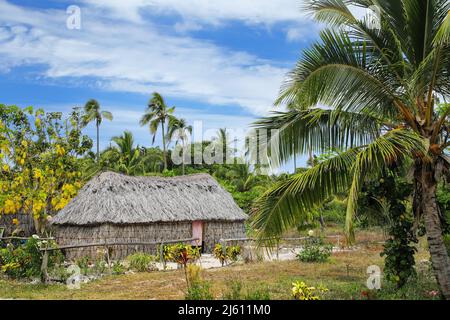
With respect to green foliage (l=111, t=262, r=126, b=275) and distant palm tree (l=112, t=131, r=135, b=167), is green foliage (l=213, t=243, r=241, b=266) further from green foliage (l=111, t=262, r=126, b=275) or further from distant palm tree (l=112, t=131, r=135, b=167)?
distant palm tree (l=112, t=131, r=135, b=167)

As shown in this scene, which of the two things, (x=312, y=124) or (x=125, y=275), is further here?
(x=125, y=275)

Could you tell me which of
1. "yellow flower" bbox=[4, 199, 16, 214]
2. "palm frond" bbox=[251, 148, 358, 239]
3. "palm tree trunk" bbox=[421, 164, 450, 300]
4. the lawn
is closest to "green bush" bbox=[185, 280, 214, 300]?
the lawn

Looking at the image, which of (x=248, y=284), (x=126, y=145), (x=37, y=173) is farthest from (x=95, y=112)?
(x=248, y=284)

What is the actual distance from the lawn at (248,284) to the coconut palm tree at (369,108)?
5.54ft

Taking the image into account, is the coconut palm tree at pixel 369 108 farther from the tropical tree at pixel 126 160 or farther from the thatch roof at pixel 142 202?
the tropical tree at pixel 126 160

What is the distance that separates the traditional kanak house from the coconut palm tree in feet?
36.6

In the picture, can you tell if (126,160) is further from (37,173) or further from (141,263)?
(141,263)

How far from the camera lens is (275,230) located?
7.43 meters

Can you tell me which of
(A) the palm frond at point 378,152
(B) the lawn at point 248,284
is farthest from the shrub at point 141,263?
(A) the palm frond at point 378,152

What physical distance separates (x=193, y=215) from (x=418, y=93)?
44.4 ft

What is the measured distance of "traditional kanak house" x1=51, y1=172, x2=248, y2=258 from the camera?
Answer: 18203mm
